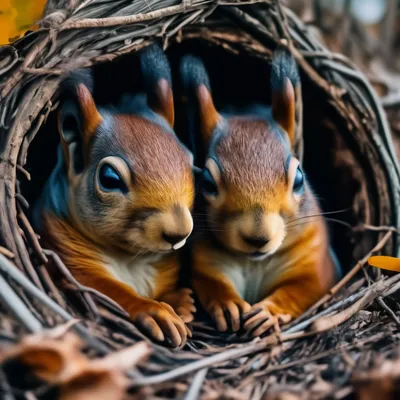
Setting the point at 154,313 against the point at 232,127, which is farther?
the point at 232,127

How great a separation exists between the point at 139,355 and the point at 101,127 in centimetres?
68

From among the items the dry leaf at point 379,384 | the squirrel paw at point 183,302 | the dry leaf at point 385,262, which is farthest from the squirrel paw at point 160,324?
the dry leaf at point 385,262

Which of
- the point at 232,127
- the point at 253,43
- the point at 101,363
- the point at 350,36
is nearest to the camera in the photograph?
the point at 101,363

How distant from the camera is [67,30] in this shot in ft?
5.35

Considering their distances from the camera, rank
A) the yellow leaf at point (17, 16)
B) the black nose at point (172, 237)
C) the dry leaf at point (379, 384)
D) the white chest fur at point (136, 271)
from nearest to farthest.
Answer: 1. the dry leaf at point (379, 384)
2. the black nose at point (172, 237)
3. the yellow leaf at point (17, 16)
4. the white chest fur at point (136, 271)

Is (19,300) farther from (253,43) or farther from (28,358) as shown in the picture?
(253,43)

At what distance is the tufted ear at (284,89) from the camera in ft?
5.99

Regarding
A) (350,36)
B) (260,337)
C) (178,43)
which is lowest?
(260,337)

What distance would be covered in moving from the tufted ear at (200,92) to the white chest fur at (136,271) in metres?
0.41

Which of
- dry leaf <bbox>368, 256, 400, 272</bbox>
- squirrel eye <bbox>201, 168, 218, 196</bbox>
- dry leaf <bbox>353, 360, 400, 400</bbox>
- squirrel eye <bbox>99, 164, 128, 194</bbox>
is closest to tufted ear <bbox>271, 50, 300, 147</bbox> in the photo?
squirrel eye <bbox>201, 168, 218, 196</bbox>

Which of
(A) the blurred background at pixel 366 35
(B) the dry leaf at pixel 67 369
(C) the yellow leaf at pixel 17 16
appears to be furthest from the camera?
(A) the blurred background at pixel 366 35

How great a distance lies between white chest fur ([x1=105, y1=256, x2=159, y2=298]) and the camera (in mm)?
1747

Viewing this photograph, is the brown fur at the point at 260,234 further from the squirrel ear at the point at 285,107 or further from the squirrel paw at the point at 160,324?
the squirrel paw at the point at 160,324

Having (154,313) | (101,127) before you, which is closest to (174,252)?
(154,313)
